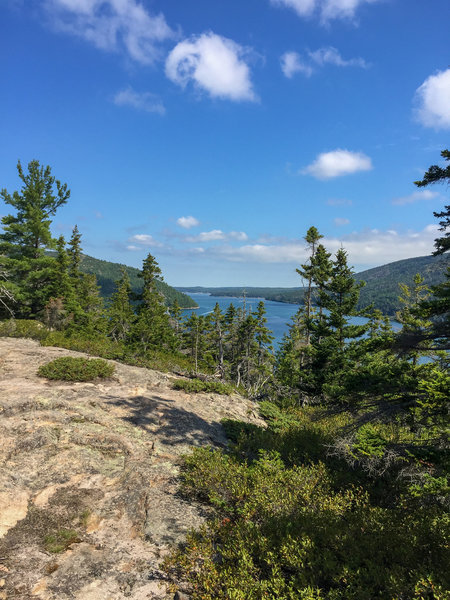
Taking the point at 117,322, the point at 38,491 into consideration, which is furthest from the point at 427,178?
the point at 117,322

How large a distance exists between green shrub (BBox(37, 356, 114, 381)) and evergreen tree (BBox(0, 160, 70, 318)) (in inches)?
645

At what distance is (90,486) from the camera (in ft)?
21.2

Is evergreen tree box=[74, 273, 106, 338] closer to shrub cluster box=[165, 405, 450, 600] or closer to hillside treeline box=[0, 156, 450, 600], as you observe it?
hillside treeline box=[0, 156, 450, 600]

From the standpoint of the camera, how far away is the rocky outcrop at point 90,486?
14.5 ft

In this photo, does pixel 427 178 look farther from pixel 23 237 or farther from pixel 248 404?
pixel 23 237

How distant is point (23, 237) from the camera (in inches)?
1027

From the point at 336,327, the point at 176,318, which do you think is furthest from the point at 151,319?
the point at 336,327

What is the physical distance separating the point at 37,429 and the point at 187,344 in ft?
135

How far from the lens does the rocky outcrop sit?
4.43 m

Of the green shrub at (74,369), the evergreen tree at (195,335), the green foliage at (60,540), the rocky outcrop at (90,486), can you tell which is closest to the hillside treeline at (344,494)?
the rocky outcrop at (90,486)

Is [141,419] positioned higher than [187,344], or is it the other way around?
[141,419]

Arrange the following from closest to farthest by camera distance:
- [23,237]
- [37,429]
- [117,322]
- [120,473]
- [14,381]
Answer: [120,473] < [37,429] < [14,381] < [23,237] < [117,322]

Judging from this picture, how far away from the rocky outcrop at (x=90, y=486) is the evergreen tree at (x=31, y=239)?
668 inches

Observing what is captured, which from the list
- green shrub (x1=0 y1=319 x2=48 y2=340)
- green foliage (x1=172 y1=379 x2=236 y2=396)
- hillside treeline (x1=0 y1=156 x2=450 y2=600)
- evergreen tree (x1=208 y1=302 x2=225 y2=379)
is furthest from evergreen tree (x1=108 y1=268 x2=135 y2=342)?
hillside treeline (x1=0 y1=156 x2=450 y2=600)
